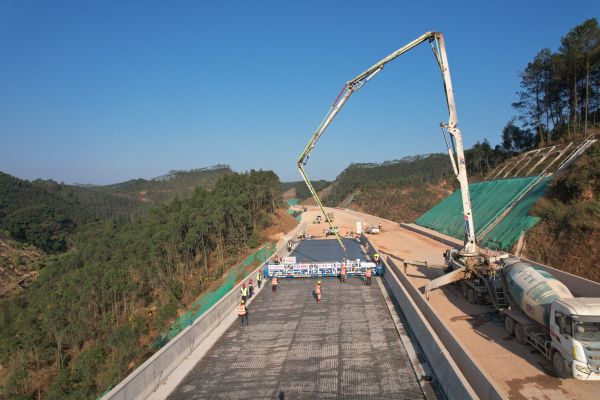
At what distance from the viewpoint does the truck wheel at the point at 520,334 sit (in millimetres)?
12866

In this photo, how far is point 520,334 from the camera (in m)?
13.1

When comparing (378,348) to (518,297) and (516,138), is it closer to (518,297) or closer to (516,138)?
(518,297)

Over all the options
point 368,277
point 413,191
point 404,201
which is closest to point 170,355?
point 368,277

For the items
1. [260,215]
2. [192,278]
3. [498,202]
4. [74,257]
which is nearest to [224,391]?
[192,278]

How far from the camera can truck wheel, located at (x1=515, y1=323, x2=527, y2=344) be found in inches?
507

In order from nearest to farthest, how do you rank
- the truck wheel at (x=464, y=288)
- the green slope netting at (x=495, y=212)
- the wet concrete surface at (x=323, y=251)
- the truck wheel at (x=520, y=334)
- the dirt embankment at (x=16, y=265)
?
1. the truck wheel at (x=520, y=334)
2. the truck wheel at (x=464, y=288)
3. the green slope netting at (x=495, y=212)
4. the wet concrete surface at (x=323, y=251)
5. the dirt embankment at (x=16, y=265)

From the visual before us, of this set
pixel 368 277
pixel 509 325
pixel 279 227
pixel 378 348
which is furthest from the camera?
pixel 279 227

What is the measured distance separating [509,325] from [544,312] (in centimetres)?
223

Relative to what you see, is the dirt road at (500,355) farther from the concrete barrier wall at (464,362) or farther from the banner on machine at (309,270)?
the banner on machine at (309,270)

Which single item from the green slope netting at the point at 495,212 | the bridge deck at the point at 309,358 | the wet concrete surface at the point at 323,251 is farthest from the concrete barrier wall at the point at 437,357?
the green slope netting at the point at 495,212

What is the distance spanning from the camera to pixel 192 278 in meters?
35.5

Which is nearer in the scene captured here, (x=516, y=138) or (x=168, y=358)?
Answer: (x=168, y=358)

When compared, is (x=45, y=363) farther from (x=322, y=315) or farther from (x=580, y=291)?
(x=580, y=291)

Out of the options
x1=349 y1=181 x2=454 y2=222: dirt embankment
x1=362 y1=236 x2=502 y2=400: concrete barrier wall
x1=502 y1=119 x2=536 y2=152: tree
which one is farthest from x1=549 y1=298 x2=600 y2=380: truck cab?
x1=349 y1=181 x2=454 y2=222: dirt embankment
